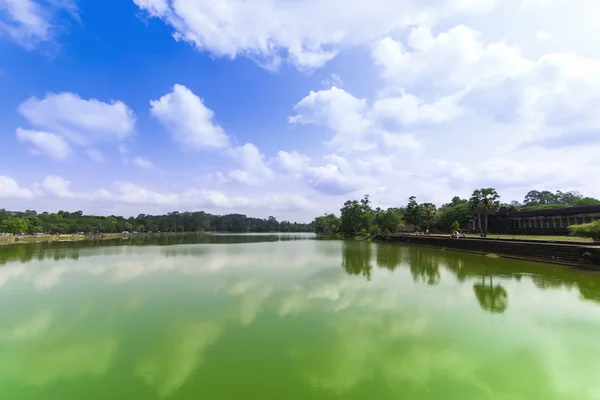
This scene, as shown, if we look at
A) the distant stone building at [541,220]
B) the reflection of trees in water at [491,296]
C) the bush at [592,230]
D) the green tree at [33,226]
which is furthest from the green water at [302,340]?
the green tree at [33,226]

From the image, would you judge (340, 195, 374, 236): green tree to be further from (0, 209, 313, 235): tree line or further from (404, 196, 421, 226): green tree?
(0, 209, 313, 235): tree line

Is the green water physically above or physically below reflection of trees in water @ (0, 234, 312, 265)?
below

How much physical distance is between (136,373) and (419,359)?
5806 millimetres

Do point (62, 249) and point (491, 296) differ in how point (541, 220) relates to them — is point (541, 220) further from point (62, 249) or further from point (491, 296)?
point (62, 249)

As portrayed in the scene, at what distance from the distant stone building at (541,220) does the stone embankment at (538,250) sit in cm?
1437

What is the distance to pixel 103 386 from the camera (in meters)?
5.43

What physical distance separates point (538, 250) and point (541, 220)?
974 inches

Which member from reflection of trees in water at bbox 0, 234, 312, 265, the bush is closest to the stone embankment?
the bush

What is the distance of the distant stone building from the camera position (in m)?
35.2

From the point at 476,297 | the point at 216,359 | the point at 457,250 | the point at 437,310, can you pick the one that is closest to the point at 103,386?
the point at 216,359

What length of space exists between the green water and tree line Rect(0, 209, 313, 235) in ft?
251

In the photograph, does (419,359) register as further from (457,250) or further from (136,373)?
(457,250)

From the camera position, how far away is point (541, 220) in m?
41.2

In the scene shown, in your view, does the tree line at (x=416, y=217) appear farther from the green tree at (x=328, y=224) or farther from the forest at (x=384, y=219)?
the green tree at (x=328, y=224)
